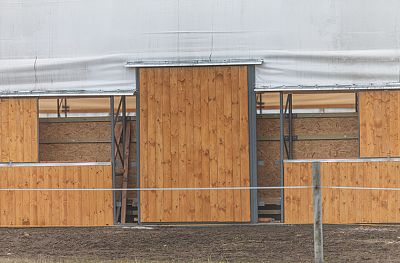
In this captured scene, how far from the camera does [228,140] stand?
591 inches

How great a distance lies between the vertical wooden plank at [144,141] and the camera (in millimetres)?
15117

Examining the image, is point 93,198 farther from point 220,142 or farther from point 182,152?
point 220,142

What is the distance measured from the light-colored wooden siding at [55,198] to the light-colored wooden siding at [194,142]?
736 mm

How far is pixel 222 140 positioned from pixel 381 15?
11.0ft

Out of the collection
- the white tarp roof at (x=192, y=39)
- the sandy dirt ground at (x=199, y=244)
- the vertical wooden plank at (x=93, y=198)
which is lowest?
the sandy dirt ground at (x=199, y=244)

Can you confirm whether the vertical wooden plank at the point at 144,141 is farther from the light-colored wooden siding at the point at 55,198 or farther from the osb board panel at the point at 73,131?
the osb board panel at the point at 73,131

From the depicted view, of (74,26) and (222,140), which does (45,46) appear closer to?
(74,26)

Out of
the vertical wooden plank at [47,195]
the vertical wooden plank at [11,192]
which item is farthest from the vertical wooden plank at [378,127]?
the vertical wooden plank at [11,192]

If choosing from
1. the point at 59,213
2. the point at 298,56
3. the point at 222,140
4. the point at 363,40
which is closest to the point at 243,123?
the point at 222,140

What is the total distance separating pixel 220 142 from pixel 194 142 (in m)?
0.43

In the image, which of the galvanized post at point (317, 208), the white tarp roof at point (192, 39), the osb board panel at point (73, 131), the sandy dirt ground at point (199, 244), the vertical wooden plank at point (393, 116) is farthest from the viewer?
the osb board panel at point (73, 131)

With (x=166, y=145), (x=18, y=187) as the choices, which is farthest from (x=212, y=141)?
(x=18, y=187)

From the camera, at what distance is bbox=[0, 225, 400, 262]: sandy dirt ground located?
1142 cm

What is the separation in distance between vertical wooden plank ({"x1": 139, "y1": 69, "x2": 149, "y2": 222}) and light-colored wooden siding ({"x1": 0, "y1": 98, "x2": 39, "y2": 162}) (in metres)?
1.80
